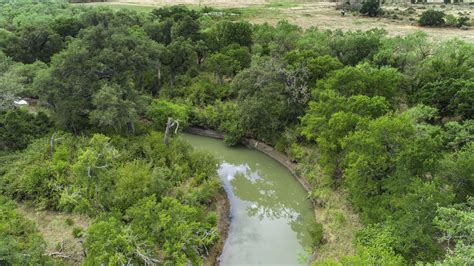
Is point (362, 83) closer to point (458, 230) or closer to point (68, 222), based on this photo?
point (458, 230)

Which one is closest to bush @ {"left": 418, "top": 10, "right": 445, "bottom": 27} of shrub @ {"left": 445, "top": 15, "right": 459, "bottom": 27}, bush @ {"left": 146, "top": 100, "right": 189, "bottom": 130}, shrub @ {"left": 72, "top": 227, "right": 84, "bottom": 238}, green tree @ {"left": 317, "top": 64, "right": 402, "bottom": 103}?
shrub @ {"left": 445, "top": 15, "right": 459, "bottom": 27}

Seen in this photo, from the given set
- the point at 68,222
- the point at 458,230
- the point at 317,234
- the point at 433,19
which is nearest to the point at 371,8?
the point at 433,19

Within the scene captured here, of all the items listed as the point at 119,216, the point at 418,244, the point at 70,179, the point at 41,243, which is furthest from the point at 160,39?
the point at 418,244

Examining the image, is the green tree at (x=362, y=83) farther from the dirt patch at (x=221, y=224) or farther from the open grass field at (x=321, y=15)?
the open grass field at (x=321, y=15)

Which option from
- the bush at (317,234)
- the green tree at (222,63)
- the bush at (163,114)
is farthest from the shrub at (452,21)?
the bush at (317,234)

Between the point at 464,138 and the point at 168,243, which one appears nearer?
the point at 168,243

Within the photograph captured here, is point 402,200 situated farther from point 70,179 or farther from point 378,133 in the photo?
point 70,179
